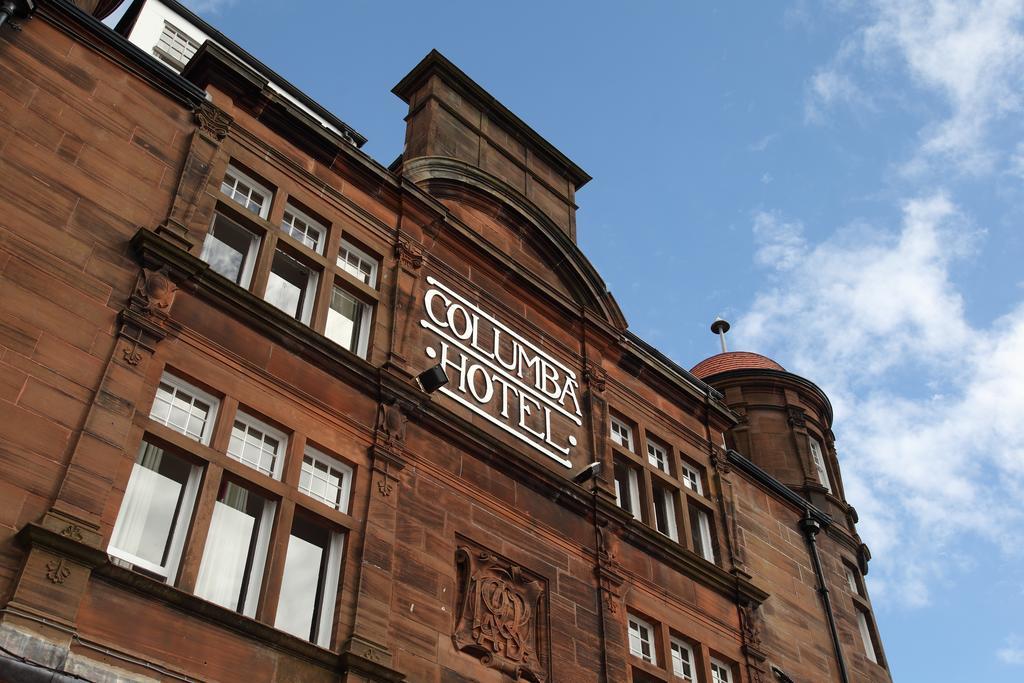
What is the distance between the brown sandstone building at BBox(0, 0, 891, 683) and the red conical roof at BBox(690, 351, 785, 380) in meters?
9.43

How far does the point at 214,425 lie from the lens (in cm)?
1461

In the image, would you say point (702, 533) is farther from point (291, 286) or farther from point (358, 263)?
point (291, 286)

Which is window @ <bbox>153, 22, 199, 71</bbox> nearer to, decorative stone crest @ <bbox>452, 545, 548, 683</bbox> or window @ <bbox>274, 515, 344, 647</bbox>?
window @ <bbox>274, 515, 344, 647</bbox>

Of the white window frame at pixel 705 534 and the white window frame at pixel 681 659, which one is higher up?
the white window frame at pixel 705 534

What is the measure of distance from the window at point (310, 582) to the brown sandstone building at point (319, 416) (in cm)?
4

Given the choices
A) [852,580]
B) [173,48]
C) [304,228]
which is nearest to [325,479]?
[304,228]

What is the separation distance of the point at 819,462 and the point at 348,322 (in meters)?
A: 19.1

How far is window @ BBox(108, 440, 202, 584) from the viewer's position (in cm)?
1287

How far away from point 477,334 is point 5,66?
29.3 feet

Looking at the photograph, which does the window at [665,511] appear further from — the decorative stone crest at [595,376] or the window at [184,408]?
the window at [184,408]

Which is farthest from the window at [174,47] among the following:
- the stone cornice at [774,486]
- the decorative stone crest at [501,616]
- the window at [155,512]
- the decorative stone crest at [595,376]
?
the stone cornice at [774,486]

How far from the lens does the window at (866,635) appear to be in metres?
27.4

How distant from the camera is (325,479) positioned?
15.7 m

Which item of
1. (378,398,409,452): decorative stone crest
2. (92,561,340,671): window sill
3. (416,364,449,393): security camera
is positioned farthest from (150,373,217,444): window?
(416,364,449,393): security camera
